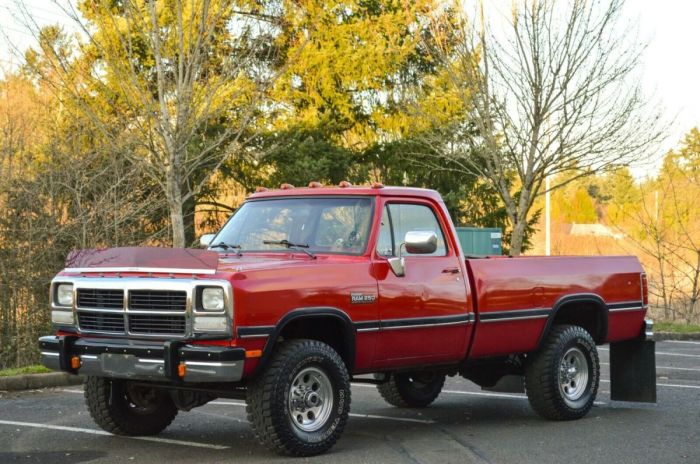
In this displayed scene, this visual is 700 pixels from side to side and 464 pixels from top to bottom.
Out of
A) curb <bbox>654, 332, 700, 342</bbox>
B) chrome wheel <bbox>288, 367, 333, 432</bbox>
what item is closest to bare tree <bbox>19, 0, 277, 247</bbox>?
chrome wheel <bbox>288, 367, 333, 432</bbox>

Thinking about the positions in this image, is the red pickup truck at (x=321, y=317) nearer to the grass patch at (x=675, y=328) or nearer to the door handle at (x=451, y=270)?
the door handle at (x=451, y=270)

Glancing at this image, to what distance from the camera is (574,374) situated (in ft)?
33.0

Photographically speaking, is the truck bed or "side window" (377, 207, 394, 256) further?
the truck bed

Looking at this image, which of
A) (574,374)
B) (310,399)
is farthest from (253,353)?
(574,374)

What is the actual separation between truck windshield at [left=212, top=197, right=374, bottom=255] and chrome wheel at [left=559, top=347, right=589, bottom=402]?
2.60 meters

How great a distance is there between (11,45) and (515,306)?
8843 mm

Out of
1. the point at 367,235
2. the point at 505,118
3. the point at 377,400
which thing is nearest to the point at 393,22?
the point at 505,118

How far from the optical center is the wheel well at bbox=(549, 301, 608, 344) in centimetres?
1030

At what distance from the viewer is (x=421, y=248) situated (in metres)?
8.31

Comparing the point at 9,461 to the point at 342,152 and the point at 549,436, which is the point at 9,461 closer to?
the point at 549,436

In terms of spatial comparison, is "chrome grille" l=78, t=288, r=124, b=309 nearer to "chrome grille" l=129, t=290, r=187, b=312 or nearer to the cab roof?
"chrome grille" l=129, t=290, r=187, b=312

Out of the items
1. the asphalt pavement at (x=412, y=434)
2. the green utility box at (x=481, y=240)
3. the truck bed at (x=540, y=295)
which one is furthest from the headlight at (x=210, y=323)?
the green utility box at (x=481, y=240)

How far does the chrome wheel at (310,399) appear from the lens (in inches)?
302

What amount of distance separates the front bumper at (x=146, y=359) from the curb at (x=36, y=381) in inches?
167
